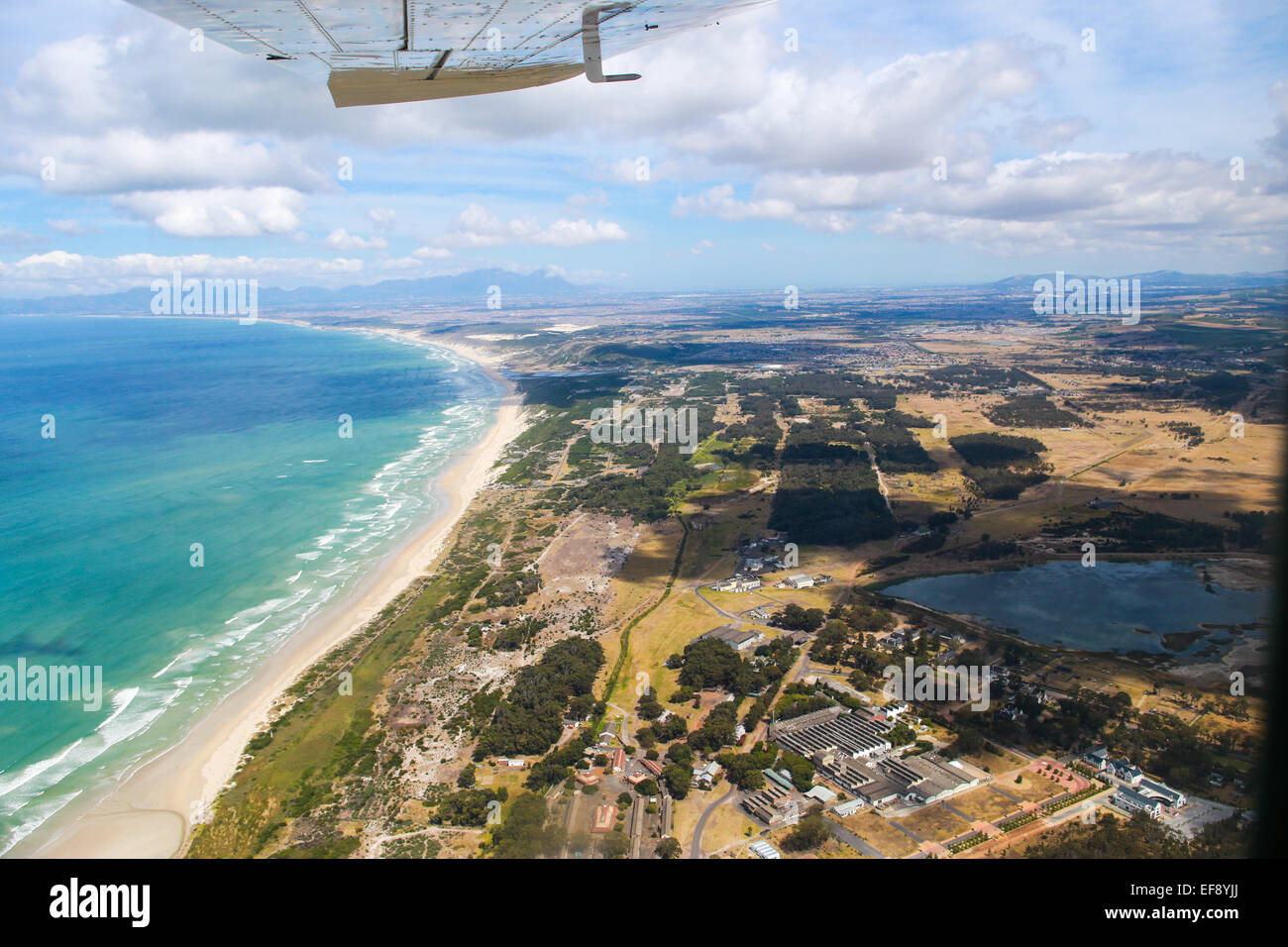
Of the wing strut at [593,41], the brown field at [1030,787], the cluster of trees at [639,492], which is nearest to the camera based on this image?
the wing strut at [593,41]

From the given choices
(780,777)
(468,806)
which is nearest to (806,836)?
(780,777)

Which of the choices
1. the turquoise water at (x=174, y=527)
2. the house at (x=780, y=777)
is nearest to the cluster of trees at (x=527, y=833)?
the house at (x=780, y=777)

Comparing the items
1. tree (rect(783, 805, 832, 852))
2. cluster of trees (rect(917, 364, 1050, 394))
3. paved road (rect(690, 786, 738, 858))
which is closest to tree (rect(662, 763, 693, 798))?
paved road (rect(690, 786, 738, 858))

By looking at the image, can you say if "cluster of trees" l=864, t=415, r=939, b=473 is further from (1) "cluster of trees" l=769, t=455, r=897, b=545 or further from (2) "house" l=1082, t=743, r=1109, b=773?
(2) "house" l=1082, t=743, r=1109, b=773

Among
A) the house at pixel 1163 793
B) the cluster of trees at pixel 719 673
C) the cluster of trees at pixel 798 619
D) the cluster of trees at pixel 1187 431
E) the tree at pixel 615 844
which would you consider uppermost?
the cluster of trees at pixel 1187 431

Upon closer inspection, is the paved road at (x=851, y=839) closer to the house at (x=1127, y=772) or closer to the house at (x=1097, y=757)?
the house at (x=1097, y=757)
